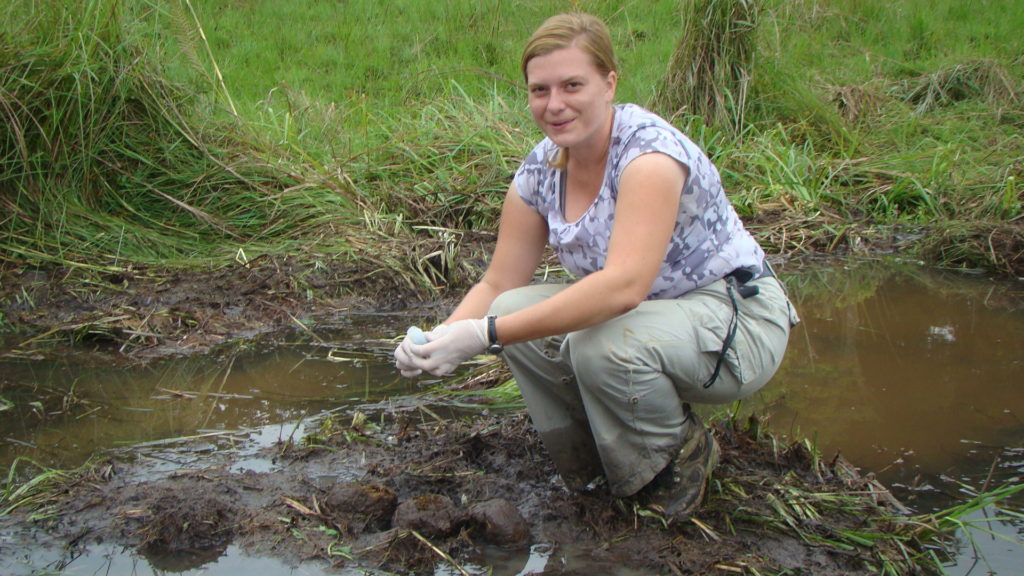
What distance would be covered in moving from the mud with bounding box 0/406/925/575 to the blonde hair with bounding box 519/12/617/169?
108 cm

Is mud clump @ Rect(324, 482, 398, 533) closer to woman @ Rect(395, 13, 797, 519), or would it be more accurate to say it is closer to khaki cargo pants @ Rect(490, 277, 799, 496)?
woman @ Rect(395, 13, 797, 519)

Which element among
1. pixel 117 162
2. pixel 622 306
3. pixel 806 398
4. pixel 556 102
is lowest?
pixel 806 398

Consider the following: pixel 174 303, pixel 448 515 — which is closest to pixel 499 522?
pixel 448 515

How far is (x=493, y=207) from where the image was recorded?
16.1 feet

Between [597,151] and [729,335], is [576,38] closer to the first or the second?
[597,151]

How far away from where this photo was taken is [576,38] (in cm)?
230

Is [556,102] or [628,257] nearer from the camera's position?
[628,257]

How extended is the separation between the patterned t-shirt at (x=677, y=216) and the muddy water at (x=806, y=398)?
2.32 ft

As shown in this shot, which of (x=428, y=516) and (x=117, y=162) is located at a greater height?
(x=117, y=162)

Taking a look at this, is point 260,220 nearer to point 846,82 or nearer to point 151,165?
point 151,165

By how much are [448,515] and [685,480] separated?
0.58 m

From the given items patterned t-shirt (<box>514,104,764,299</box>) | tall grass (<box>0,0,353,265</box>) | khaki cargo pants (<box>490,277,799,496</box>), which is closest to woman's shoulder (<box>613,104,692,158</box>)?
patterned t-shirt (<box>514,104,764,299</box>)

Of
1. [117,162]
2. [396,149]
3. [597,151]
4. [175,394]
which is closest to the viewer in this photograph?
[597,151]

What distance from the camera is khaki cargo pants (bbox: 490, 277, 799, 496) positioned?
2.24 meters
